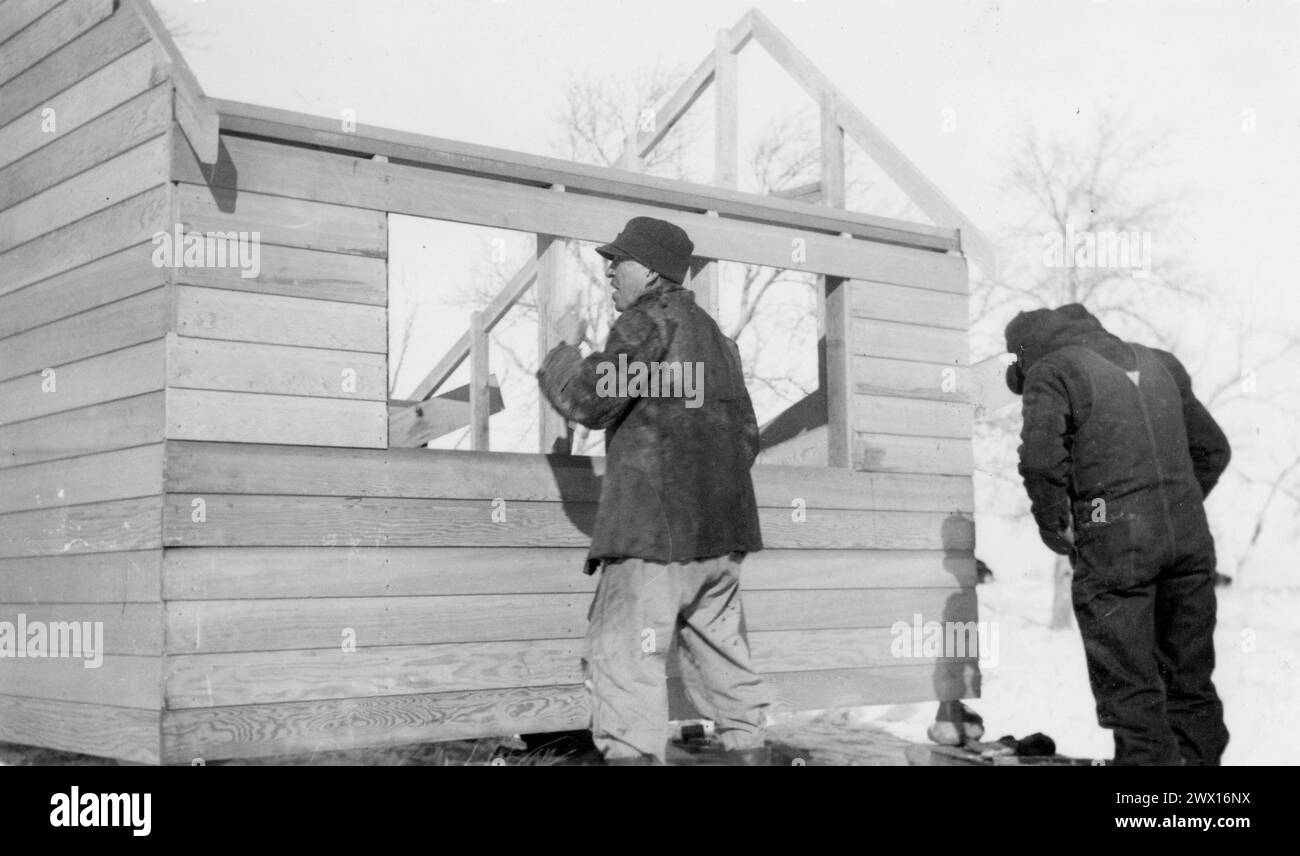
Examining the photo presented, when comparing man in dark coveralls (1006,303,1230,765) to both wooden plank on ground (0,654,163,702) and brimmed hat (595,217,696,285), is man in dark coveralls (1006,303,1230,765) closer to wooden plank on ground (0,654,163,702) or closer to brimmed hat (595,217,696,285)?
brimmed hat (595,217,696,285)

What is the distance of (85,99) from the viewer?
627 cm

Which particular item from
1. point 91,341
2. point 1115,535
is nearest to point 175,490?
point 91,341

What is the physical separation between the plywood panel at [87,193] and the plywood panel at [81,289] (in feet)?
0.80

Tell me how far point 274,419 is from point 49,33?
2.32 meters

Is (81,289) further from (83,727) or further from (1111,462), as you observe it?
(1111,462)

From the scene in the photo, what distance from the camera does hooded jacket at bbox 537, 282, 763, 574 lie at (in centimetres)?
503

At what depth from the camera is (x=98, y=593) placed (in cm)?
591

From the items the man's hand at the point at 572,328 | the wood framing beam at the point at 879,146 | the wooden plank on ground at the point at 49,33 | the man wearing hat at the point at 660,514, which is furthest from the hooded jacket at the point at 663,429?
the wood framing beam at the point at 879,146

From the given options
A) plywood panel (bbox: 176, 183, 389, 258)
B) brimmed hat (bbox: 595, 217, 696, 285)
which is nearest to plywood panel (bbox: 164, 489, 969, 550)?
plywood panel (bbox: 176, 183, 389, 258)

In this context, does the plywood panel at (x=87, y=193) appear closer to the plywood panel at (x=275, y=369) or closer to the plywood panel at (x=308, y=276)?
the plywood panel at (x=308, y=276)

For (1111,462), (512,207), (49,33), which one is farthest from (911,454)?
Result: (49,33)

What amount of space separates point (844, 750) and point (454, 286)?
10999 mm

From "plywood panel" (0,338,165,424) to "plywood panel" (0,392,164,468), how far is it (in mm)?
37

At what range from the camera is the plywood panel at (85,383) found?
570 cm
